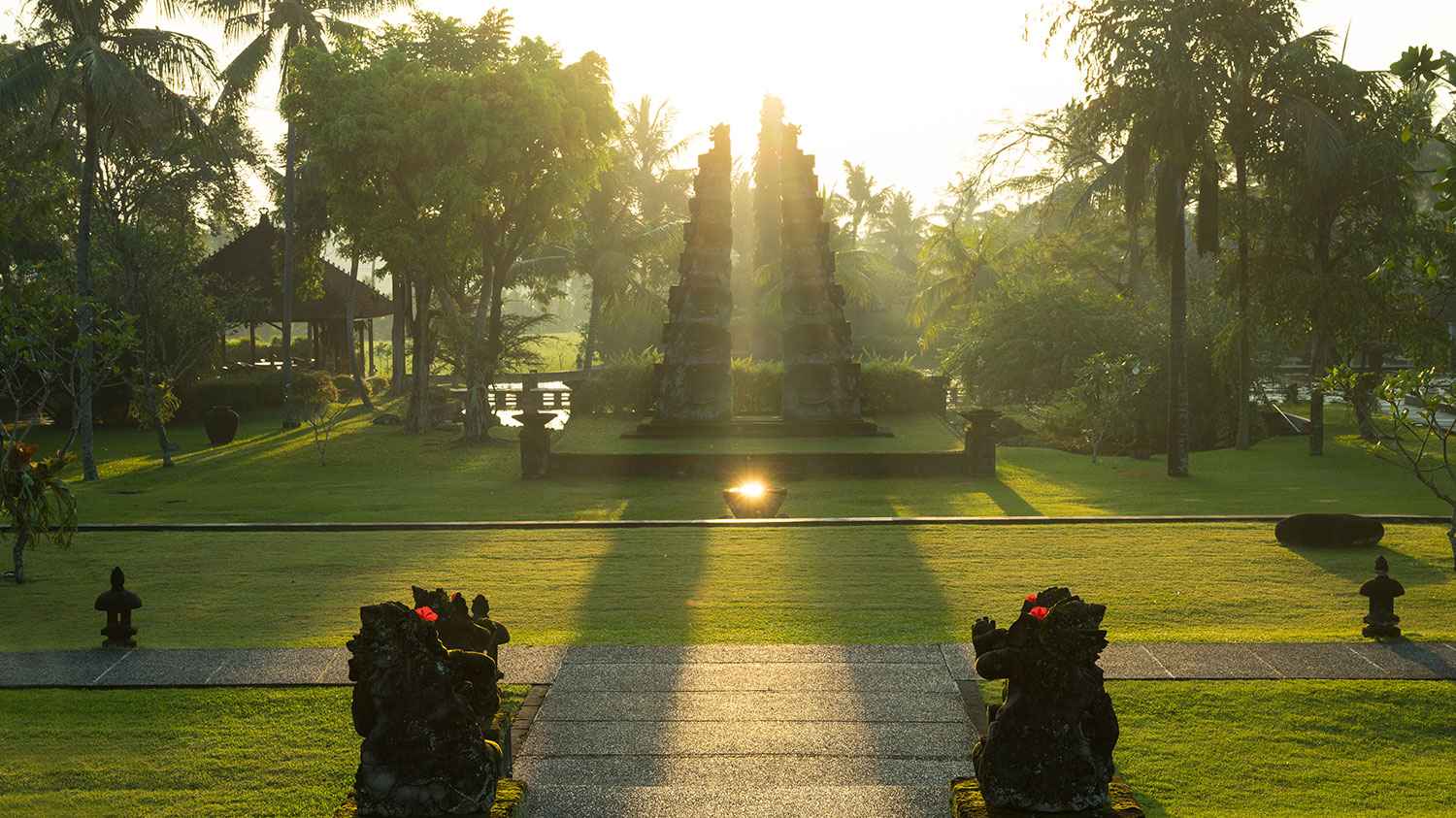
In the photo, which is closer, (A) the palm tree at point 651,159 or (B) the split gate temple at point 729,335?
(B) the split gate temple at point 729,335

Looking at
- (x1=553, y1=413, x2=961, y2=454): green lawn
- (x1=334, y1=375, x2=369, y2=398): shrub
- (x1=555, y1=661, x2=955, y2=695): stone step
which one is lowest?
(x1=555, y1=661, x2=955, y2=695): stone step

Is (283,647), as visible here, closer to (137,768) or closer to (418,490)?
(137,768)

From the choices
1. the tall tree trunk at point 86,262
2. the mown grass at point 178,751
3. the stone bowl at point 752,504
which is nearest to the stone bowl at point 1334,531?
the stone bowl at point 752,504

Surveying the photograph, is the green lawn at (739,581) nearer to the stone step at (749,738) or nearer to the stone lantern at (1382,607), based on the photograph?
the stone lantern at (1382,607)

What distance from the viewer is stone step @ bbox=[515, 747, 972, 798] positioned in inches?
369

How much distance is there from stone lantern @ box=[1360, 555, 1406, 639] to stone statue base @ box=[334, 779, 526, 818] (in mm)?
8436

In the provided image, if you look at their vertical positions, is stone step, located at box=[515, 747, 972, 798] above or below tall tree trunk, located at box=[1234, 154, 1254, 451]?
below

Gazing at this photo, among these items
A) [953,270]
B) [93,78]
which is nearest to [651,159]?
[953,270]

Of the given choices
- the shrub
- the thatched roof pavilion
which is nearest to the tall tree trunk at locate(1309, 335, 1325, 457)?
the thatched roof pavilion

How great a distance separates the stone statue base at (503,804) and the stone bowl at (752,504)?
14.5 metres

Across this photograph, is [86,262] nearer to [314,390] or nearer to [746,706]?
[314,390]

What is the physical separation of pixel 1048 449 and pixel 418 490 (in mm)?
16292

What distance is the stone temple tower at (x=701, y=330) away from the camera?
3619cm

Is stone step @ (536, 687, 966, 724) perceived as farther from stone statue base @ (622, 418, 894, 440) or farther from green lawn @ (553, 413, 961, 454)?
stone statue base @ (622, 418, 894, 440)
